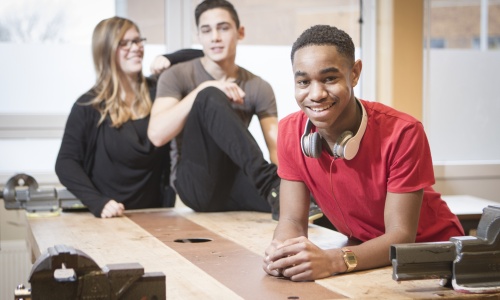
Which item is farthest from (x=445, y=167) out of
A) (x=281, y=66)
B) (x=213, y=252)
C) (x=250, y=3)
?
(x=213, y=252)

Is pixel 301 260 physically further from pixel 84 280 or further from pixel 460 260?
pixel 84 280

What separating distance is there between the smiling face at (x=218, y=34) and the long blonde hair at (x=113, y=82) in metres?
0.34

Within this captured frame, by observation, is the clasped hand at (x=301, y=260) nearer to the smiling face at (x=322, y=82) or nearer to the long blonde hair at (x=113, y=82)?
the smiling face at (x=322, y=82)

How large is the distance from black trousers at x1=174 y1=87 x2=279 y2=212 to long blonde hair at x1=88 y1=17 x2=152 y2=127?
305mm

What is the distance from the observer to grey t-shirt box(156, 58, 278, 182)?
3.52m

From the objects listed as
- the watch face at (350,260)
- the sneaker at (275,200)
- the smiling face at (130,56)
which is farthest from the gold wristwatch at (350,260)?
the smiling face at (130,56)

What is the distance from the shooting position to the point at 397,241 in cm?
194

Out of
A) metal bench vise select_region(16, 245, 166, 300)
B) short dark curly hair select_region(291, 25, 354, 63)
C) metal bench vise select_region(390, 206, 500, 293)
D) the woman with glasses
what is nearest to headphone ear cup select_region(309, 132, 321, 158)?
short dark curly hair select_region(291, 25, 354, 63)

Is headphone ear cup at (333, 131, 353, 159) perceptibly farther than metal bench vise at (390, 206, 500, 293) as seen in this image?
Yes

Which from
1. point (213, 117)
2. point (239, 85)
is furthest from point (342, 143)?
point (239, 85)

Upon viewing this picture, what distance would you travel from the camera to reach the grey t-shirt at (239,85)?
3523 millimetres

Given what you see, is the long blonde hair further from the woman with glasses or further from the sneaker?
the sneaker

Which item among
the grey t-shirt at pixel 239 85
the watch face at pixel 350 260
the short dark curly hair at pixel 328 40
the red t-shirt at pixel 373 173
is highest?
the short dark curly hair at pixel 328 40

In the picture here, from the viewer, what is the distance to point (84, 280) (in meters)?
1.53
